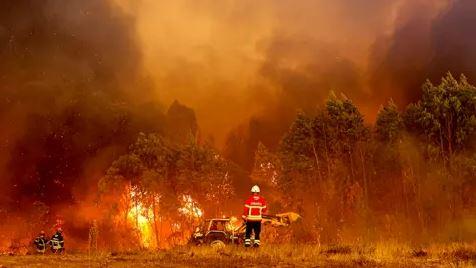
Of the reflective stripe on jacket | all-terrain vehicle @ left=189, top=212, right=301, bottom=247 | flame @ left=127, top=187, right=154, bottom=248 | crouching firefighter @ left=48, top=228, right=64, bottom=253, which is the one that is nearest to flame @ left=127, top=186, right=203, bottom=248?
flame @ left=127, top=187, right=154, bottom=248

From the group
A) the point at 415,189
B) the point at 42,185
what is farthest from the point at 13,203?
the point at 415,189

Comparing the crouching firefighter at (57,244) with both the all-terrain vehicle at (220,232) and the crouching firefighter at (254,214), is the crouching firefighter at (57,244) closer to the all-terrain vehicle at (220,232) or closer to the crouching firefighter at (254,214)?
the all-terrain vehicle at (220,232)

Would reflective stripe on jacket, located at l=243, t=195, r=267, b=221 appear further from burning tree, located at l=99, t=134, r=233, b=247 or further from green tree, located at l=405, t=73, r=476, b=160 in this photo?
burning tree, located at l=99, t=134, r=233, b=247

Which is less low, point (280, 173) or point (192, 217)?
point (280, 173)

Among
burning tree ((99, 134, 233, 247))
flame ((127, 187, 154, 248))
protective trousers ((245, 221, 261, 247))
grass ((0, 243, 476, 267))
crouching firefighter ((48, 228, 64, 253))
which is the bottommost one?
grass ((0, 243, 476, 267))

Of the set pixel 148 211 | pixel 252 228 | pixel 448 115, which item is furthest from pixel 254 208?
pixel 148 211

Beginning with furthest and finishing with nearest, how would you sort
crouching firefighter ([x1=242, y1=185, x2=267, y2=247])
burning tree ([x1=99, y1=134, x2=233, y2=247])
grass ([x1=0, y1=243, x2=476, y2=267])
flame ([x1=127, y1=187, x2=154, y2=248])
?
flame ([x1=127, y1=187, x2=154, y2=248])
burning tree ([x1=99, y1=134, x2=233, y2=247])
crouching firefighter ([x1=242, y1=185, x2=267, y2=247])
grass ([x1=0, y1=243, x2=476, y2=267])

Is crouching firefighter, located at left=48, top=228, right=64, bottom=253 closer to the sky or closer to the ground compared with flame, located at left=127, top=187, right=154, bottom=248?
closer to the ground

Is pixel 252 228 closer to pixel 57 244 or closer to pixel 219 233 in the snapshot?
pixel 219 233

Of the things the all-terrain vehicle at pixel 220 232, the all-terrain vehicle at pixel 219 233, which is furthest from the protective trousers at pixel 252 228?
the all-terrain vehicle at pixel 219 233

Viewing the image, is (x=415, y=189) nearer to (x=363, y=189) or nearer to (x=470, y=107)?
(x=363, y=189)

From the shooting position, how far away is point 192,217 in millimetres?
44000

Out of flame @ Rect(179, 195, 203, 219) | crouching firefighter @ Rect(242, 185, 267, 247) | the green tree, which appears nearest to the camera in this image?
crouching firefighter @ Rect(242, 185, 267, 247)

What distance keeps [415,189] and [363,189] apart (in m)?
4.19
